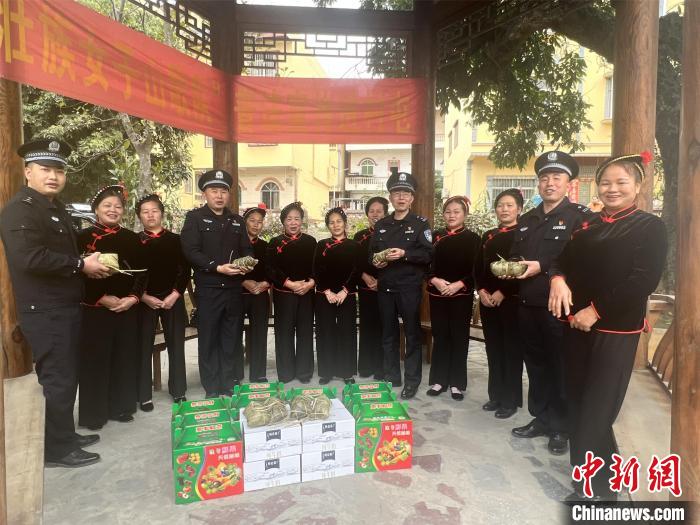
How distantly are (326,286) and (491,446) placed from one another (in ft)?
7.03

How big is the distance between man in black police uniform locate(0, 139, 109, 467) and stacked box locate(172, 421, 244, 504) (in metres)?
0.96

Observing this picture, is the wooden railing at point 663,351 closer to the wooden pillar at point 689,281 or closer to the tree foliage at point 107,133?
the wooden pillar at point 689,281

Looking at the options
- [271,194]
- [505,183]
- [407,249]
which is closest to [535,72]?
[407,249]

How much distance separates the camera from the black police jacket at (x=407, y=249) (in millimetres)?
4336

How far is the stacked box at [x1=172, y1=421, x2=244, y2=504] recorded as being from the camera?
8.69 ft

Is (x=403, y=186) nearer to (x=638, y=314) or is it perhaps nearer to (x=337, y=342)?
(x=337, y=342)

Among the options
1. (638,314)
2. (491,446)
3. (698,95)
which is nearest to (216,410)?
(491,446)

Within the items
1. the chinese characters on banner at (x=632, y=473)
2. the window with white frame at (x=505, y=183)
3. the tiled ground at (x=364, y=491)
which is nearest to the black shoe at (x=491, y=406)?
the tiled ground at (x=364, y=491)

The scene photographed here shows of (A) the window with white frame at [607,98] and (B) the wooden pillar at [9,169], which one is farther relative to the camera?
(A) the window with white frame at [607,98]

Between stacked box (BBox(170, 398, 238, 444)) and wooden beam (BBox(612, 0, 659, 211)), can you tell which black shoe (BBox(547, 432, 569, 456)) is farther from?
stacked box (BBox(170, 398, 238, 444))

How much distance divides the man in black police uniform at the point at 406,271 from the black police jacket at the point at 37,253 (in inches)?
97.2

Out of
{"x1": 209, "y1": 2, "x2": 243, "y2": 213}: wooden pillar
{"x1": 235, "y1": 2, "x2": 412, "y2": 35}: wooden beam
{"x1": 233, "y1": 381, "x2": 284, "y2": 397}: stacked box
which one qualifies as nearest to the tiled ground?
{"x1": 233, "y1": 381, "x2": 284, "y2": 397}: stacked box

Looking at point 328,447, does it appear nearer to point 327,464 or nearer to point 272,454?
point 327,464

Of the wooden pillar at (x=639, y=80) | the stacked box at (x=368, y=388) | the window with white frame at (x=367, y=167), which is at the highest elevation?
the window with white frame at (x=367, y=167)
